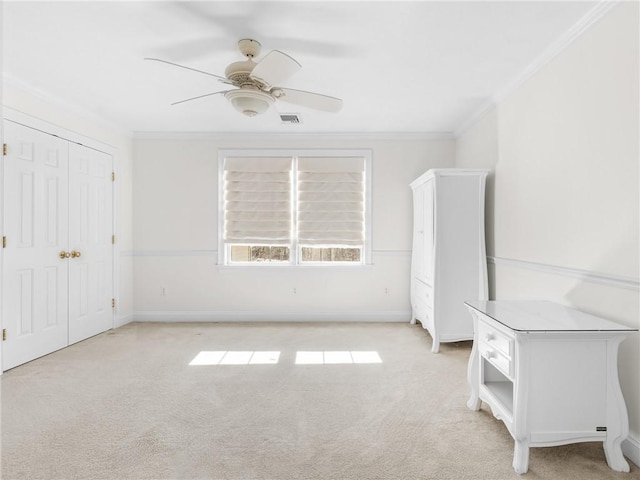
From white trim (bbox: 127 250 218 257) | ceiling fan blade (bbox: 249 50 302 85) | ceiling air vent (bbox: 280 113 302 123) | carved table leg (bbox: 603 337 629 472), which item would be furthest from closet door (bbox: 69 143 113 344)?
carved table leg (bbox: 603 337 629 472)

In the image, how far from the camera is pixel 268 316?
495cm

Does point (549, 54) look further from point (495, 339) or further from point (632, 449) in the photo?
point (632, 449)

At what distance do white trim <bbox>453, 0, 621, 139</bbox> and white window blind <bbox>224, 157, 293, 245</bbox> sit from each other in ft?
8.12

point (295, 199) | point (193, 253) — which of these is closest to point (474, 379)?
point (295, 199)

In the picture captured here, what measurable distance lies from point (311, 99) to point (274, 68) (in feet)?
1.92

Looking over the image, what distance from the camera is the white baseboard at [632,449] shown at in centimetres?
191

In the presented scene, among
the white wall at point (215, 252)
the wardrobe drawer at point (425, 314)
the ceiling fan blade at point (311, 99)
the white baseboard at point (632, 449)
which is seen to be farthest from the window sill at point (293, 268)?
the white baseboard at point (632, 449)

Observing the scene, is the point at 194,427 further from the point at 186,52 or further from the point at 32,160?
the point at 32,160

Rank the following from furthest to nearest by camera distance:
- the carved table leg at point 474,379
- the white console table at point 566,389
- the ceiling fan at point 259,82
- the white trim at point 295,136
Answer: the white trim at point 295,136 < the carved table leg at point 474,379 < the ceiling fan at point 259,82 < the white console table at point 566,389

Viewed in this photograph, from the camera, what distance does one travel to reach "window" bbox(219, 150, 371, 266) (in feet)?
16.3

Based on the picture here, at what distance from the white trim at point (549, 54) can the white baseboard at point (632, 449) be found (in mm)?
2399

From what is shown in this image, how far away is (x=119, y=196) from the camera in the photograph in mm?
4668

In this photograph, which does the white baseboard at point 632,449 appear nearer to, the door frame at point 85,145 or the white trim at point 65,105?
the door frame at point 85,145

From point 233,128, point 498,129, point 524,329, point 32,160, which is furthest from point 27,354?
point 498,129
